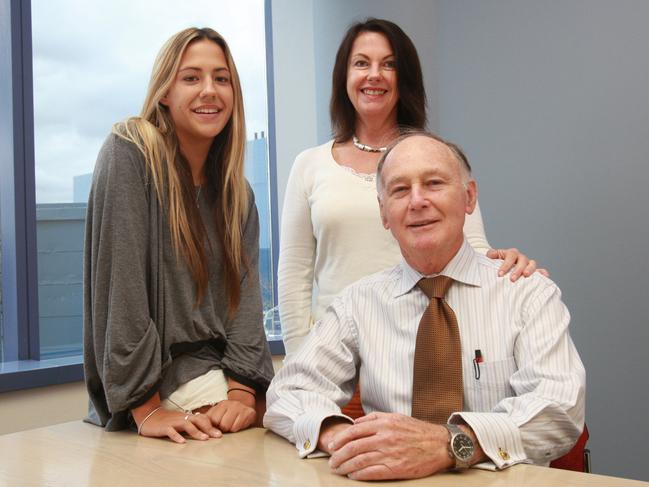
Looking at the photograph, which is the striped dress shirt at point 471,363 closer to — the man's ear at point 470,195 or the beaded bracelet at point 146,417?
the man's ear at point 470,195

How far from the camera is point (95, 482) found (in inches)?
52.3

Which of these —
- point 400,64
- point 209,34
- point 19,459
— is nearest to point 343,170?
point 400,64

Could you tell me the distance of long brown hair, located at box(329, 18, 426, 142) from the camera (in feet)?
7.97

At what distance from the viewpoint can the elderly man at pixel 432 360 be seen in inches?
52.7

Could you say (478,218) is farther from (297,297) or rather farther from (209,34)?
(209,34)

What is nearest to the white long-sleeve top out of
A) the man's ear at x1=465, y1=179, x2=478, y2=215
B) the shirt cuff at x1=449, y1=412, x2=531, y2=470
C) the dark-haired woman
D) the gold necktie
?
the dark-haired woman

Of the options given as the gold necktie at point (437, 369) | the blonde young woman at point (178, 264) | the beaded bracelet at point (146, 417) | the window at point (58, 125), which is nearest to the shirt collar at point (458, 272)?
the gold necktie at point (437, 369)

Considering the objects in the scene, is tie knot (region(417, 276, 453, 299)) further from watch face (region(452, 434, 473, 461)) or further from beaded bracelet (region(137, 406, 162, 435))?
beaded bracelet (region(137, 406, 162, 435))

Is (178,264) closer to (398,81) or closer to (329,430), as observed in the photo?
(329,430)

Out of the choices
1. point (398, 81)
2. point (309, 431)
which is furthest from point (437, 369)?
point (398, 81)

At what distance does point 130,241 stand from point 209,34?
25.0 inches

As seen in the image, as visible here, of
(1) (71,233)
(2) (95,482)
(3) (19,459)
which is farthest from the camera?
(1) (71,233)

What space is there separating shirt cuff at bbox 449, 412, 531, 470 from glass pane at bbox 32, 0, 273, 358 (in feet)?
7.73

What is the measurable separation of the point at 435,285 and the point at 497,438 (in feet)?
1.40
